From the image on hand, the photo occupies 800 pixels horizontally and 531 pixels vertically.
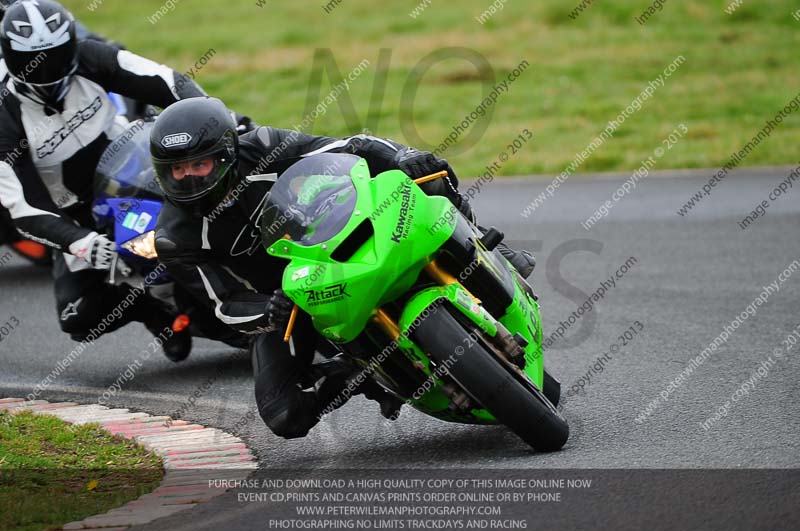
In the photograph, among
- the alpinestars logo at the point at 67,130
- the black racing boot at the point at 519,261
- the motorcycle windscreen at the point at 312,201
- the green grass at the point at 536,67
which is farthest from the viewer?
the green grass at the point at 536,67

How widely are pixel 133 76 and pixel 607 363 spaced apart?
364cm

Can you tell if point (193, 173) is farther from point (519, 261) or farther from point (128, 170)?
point (128, 170)

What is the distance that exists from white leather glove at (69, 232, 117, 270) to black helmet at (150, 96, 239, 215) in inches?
61.9

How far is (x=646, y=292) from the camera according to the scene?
8.89 metres

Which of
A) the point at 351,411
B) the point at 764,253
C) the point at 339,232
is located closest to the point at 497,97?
the point at 764,253

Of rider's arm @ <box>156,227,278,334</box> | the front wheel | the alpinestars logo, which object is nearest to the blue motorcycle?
the alpinestars logo

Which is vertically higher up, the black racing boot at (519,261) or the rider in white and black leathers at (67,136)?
the black racing boot at (519,261)

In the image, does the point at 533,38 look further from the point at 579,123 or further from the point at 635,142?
the point at 635,142

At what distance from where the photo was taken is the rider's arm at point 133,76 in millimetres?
7895

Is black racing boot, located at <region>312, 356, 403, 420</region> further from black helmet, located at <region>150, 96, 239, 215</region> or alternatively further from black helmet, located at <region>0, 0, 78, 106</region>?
black helmet, located at <region>0, 0, 78, 106</region>

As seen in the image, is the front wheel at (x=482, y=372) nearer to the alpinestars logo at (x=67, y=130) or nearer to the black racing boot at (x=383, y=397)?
the black racing boot at (x=383, y=397)

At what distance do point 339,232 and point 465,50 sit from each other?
641 inches

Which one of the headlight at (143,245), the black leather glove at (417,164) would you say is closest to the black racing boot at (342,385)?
the black leather glove at (417,164)

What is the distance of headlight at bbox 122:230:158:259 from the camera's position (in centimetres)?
720
